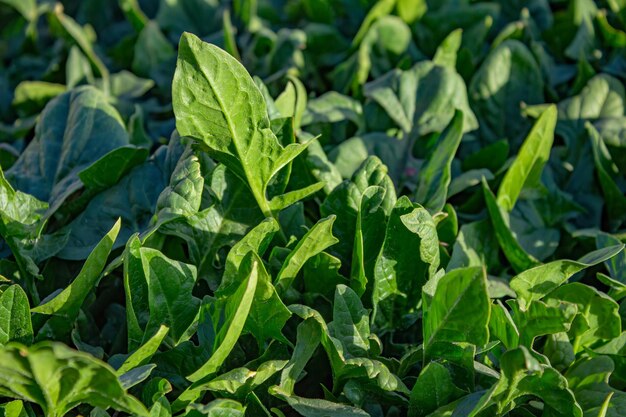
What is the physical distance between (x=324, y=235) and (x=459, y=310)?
0.27 metres

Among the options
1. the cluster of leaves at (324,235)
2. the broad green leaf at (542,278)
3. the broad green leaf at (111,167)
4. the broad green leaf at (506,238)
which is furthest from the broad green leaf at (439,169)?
the broad green leaf at (111,167)

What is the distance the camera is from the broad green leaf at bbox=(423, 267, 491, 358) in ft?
4.21

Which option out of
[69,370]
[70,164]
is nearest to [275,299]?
[69,370]

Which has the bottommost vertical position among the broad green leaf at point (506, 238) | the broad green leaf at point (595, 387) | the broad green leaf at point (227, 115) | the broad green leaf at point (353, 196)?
the broad green leaf at point (595, 387)

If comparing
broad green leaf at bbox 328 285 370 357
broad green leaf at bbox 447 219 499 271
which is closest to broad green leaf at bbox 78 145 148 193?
broad green leaf at bbox 328 285 370 357

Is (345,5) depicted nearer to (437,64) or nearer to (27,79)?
(437,64)

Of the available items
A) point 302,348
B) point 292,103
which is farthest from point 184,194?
point 292,103

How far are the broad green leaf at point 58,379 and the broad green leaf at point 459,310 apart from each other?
52cm

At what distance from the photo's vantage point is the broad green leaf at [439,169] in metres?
1.68

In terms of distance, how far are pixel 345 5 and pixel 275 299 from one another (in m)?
1.38

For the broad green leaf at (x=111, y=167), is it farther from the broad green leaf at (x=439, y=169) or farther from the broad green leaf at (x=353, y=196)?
the broad green leaf at (x=439, y=169)

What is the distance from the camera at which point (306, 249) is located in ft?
4.69

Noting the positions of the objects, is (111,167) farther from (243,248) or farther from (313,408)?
(313,408)

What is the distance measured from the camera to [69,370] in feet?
3.82
